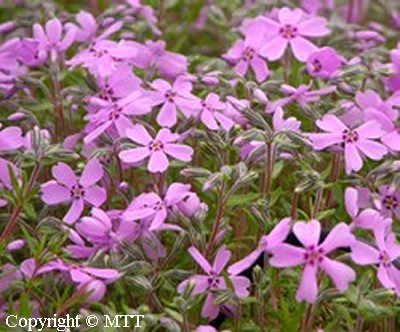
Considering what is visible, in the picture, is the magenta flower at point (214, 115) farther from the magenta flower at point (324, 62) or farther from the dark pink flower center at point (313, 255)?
the dark pink flower center at point (313, 255)

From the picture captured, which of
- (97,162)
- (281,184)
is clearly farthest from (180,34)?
(97,162)

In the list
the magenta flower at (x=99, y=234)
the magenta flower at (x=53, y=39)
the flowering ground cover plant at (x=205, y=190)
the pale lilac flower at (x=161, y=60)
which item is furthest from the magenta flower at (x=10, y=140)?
the pale lilac flower at (x=161, y=60)

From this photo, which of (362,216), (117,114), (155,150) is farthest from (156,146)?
(362,216)

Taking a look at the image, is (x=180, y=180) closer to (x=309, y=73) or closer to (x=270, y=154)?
(x=270, y=154)

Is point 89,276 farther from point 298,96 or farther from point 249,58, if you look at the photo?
point 249,58

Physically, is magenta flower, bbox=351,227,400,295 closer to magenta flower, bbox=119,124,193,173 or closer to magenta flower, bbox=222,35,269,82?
magenta flower, bbox=119,124,193,173
